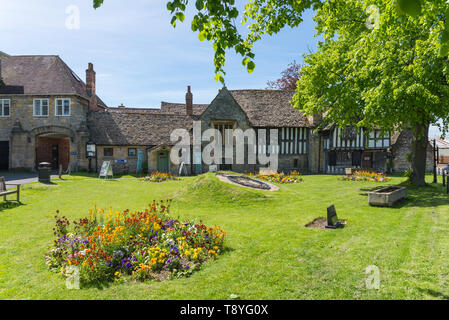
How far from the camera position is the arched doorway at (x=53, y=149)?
30080 mm

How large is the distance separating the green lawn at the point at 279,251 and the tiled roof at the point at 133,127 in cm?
1701

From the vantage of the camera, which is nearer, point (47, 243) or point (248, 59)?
point (248, 59)

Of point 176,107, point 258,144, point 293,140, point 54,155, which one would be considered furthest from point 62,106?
point 293,140

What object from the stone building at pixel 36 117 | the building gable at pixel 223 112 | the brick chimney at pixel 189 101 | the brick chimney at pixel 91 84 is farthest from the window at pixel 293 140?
the brick chimney at pixel 91 84

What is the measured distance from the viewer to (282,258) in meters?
6.02

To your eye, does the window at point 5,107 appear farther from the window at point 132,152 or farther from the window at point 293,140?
the window at point 293,140

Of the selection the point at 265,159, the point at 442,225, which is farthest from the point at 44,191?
the point at 265,159

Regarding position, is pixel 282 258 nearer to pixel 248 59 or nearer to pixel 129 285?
pixel 129 285

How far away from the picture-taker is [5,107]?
28.1 meters

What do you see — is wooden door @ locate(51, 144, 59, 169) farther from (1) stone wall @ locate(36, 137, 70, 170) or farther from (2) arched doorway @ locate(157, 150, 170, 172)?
(2) arched doorway @ locate(157, 150, 170, 172)

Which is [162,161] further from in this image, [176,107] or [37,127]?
[176,107]

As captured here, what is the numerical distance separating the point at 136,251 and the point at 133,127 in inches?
1063

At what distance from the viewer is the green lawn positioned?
461cm

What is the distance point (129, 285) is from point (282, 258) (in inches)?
121
